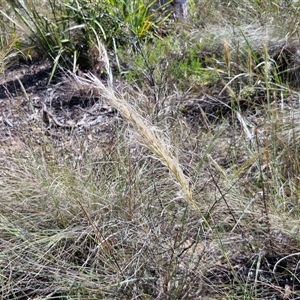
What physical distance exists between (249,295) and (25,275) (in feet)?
3.03

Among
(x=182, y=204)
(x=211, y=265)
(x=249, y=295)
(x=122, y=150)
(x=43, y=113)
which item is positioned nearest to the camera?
(x=249, y=295)

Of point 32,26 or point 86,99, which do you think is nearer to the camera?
point 86,99

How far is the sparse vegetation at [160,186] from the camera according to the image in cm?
234

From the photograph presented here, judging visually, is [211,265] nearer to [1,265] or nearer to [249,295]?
[249,295]

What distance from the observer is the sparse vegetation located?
234 cm

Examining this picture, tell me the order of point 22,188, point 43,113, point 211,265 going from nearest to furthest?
point 211,265, point 22,188, point 43,113

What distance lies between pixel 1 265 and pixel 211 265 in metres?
0.86

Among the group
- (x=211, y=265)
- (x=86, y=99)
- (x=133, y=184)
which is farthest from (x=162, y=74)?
(x=211, y=265)

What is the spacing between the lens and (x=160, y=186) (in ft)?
9.41

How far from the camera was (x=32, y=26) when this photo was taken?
5.09 metres

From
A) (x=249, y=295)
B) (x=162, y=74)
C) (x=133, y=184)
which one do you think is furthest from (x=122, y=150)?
(x=249, y=295)

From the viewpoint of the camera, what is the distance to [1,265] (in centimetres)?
254

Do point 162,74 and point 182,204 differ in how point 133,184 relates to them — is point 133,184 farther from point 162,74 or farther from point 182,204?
point 162,74

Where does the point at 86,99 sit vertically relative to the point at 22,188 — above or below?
below
